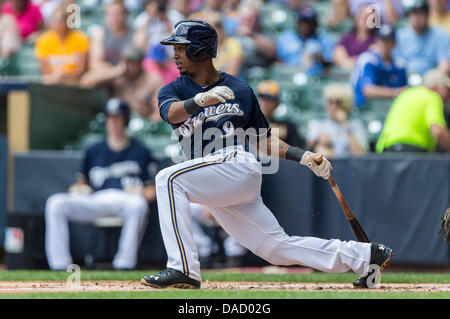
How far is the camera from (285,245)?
5.56 m

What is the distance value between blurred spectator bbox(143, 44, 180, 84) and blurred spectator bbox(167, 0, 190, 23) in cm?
92

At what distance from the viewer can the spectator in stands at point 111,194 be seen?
908 centimetres

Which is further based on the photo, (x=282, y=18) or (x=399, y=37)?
(x=282, y=18)

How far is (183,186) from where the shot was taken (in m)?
5.32

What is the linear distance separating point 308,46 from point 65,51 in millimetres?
3112

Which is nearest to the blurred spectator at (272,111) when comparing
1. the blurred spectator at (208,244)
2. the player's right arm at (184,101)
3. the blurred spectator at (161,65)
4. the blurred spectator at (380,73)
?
the blurred spectator at (208,244)

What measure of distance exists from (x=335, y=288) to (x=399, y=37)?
562 centimetres

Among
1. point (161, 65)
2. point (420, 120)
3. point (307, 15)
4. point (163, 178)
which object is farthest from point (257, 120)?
point (307, 15)

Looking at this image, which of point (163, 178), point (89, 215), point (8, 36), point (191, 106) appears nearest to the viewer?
point (191, 106)

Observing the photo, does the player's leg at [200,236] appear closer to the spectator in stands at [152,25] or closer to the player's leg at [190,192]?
the spectator in stands at [152,25]

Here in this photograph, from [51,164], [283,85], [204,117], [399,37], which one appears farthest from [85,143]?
[204,117]

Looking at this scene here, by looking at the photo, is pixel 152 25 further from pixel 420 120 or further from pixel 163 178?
pixel 163 178

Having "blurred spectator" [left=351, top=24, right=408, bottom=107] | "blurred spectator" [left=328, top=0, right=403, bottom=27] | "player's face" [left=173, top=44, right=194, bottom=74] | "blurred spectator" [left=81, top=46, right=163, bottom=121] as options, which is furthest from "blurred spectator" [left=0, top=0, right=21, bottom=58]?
"player's face" [left=173, top=44, right=194, bottom=74]

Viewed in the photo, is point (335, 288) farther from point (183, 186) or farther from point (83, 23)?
point (83, 23)
